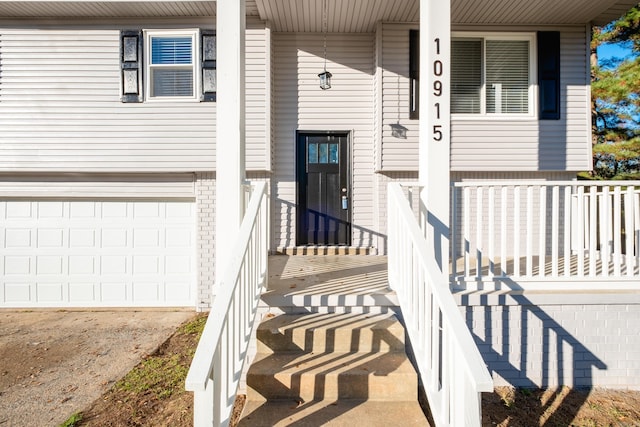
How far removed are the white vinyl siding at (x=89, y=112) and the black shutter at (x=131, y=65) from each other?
5.0 inches

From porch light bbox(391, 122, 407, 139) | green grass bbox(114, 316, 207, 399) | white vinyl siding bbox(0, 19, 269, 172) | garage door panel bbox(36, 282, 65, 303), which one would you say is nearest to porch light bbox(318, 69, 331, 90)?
white vinyl siding bbox(0, 19, 269, 172)

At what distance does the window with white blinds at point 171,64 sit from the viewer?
5.91 metres

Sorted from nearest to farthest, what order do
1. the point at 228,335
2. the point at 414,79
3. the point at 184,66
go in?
the point at 228,335, the point at 414,79, the point at 184,66

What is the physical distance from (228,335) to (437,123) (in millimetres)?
2543

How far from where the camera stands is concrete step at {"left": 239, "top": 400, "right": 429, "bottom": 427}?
238 centimetres

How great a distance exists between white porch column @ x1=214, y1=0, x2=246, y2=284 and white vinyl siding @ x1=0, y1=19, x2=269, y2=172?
2.60 meters

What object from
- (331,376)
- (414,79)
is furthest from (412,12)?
(331,376)

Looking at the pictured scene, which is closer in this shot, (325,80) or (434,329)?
(434,329)

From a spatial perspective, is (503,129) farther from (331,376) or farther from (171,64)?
(171,64)

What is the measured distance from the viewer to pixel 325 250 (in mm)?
5977

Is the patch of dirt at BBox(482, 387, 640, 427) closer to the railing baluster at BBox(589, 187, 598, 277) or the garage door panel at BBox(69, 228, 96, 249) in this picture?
the railing baluster at BBox(589, 187, 598, 277)

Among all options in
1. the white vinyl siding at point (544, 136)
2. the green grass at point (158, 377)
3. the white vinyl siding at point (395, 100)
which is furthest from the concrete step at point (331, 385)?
the white vinyl siding at point (544, 136)

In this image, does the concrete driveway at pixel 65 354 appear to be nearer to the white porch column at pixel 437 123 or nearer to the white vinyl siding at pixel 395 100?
the white porch column at pixel 437 123

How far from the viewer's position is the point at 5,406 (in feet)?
11.2
